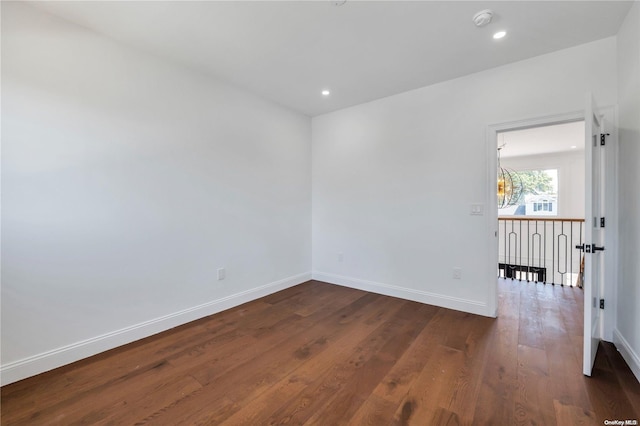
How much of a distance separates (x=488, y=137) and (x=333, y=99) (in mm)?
1968

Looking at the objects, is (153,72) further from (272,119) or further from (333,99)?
(333,99)

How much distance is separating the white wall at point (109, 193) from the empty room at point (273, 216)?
0.02m

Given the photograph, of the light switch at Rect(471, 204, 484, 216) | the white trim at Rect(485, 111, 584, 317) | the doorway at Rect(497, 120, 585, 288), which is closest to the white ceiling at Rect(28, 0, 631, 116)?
the white trim at Rect(485, 111, 584, 317)

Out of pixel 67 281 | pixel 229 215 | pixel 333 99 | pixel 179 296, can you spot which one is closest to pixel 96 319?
pixel 67 281

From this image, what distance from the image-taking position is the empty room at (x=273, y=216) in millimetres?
1841

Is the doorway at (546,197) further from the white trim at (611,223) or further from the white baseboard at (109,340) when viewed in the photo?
the white baseboard at (109,340)

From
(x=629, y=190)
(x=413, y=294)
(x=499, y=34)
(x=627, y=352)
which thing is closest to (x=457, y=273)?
(x=413, y=294)

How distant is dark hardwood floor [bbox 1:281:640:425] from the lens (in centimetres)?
159

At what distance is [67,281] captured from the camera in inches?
84.3

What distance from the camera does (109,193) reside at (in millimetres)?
2324

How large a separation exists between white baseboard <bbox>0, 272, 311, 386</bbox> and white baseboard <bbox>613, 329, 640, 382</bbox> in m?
3.48

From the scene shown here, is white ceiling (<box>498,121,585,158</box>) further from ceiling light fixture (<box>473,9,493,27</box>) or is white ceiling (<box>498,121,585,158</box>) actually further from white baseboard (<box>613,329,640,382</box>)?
white baseboard (<box>613,329,640,382</box>)

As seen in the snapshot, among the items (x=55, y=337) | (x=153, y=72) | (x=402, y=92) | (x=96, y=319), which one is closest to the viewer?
(x=55, y=337)

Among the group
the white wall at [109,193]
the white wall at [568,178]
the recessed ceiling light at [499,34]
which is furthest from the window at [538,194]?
the white wall at [109,193]
